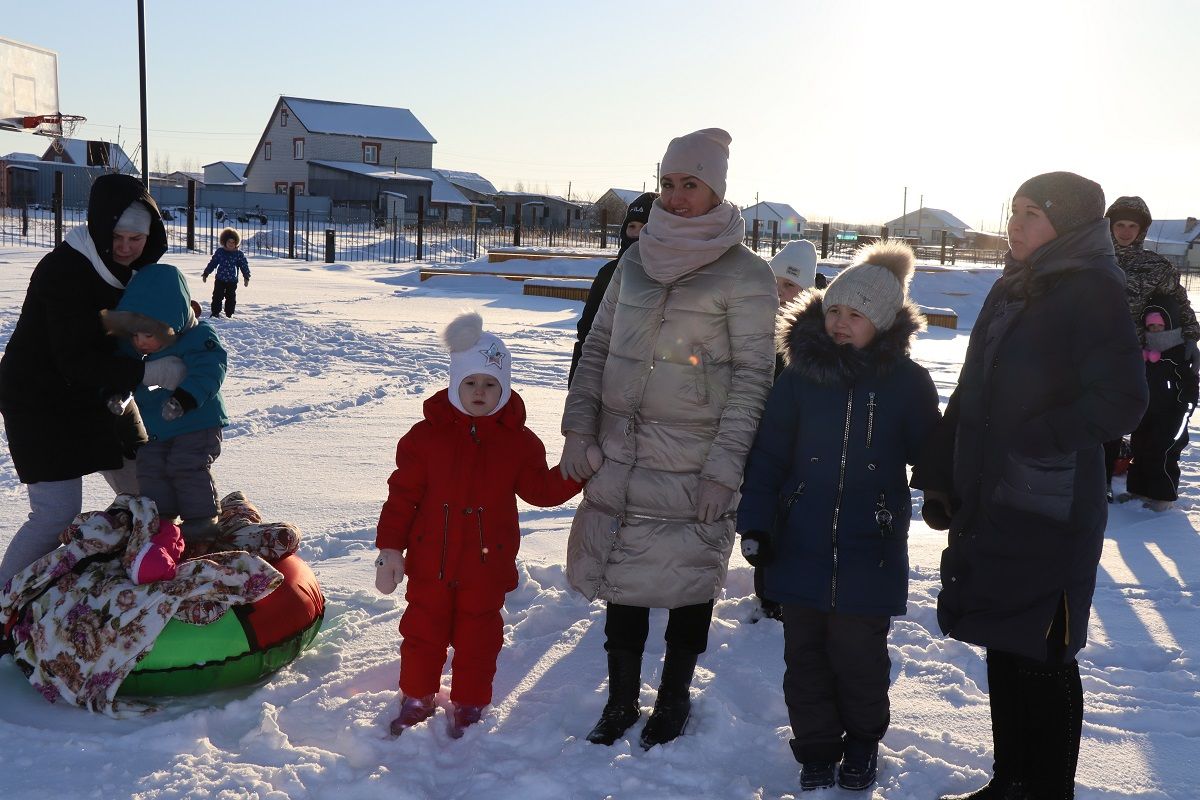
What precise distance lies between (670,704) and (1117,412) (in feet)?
5.42

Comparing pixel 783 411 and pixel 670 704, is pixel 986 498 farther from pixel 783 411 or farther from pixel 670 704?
pixel 670 704

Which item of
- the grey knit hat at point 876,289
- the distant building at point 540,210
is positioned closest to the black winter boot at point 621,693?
the grey knit hat at point 876,289

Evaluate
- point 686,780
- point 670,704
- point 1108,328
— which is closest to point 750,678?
point 670,704

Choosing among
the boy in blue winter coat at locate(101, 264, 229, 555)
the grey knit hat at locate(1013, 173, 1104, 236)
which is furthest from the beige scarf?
the boy in blue winter coat at locate(101, 264, 229, 555)

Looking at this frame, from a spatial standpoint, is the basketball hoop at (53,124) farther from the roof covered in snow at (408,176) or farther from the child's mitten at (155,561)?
the child's mitten at (155,561)

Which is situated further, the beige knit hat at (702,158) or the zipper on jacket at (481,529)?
the zipper on jacket at (481,529)

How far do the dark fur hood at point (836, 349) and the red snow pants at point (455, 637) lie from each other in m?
1.26

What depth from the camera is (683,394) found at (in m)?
3.02

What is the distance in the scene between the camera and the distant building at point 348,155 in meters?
50.2

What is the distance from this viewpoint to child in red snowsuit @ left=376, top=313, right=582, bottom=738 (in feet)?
10.2

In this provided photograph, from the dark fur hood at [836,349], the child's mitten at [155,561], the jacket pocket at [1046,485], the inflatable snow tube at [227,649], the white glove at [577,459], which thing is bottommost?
the inflatable snow tube at [227,649]

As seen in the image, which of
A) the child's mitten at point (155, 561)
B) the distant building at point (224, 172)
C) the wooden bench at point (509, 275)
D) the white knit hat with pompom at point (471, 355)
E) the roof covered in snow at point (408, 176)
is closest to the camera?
the white knit hat with pompom at point (471, 355)

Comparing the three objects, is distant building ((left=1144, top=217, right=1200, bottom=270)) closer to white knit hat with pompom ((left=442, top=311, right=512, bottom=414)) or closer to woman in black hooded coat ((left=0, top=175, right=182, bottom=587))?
white knit hat with pompom ((left=442, top=311, right=512, bottom=414))

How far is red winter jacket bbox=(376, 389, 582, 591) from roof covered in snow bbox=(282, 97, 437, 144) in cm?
5227
